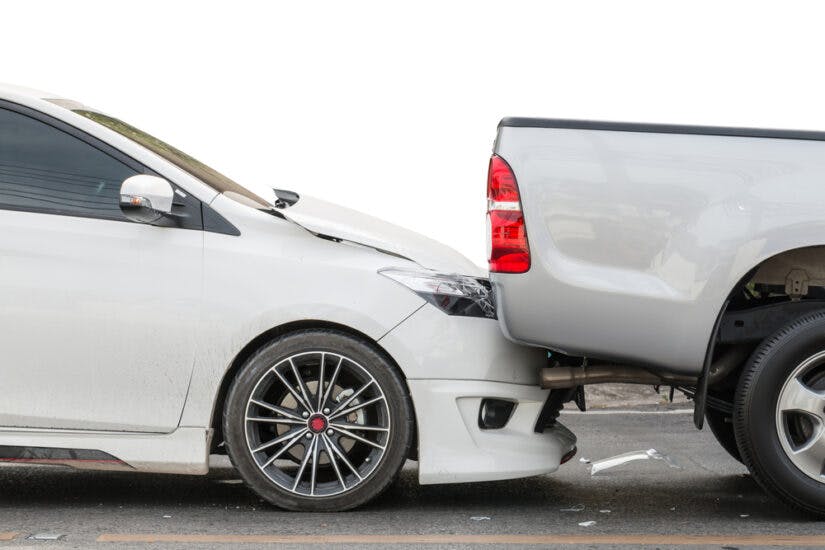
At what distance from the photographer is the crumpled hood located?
5121 millimetres

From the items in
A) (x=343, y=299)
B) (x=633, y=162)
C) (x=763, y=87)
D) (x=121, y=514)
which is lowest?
(x=121, y=514)

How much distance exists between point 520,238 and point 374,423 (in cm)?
96

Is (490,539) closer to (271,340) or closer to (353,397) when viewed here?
(353,397)

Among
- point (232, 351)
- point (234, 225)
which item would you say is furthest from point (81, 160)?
point (232, 351)

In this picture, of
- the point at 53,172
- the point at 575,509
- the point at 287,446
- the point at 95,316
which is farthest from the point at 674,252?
the point at 53,172

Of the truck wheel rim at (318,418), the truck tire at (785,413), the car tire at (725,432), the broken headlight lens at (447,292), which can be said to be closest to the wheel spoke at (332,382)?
the truck wheel rim at (318,418)

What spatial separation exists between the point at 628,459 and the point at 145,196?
3.02 meters

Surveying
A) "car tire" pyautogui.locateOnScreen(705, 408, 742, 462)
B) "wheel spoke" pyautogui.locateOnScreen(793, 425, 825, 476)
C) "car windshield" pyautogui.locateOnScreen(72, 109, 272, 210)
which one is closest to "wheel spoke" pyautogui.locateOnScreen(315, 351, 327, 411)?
"car windshield" pyautogui.locateOnScreen(72, 109, 272, 210)

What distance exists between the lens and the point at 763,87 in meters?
10.8

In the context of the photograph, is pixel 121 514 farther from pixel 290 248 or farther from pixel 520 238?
pixel 520 238

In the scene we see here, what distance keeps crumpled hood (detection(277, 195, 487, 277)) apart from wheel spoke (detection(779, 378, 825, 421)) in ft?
4.55

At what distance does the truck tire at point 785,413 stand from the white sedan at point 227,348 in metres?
0.82

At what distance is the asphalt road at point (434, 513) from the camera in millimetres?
4637

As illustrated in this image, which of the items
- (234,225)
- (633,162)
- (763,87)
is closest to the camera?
(633,162)
